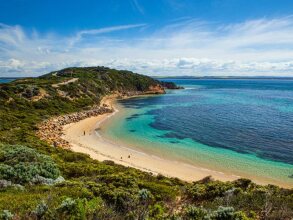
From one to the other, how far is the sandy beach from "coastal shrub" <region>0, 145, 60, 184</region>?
1645 cm

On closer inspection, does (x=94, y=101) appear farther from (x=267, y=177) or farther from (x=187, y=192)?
(x=187, y=192)

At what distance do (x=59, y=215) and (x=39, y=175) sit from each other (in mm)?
8440

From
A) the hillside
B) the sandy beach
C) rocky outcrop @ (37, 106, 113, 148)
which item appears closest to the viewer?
the hillside

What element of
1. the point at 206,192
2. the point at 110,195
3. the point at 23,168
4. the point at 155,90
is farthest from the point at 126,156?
the point at 155,90

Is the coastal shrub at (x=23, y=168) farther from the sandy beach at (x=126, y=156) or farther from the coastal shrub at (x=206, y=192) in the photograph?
the sandy beach at (x=126, y=156)

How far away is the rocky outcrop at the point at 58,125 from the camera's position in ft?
141

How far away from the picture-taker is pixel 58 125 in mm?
57281

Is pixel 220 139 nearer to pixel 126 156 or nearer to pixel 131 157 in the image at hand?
pixel 131 157

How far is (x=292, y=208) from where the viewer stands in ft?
36.8

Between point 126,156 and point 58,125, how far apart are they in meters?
24.8

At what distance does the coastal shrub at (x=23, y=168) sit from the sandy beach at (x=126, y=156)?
16.4m

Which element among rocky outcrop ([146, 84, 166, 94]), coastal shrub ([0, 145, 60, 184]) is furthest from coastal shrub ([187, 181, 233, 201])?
rocky outcrop ([146, 84, 166, 94])

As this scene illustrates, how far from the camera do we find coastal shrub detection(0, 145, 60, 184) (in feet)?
49.2

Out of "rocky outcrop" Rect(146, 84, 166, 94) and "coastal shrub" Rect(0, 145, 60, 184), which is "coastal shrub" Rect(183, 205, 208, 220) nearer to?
"coastal shrub" Rect(0, 145, 60, 184)
